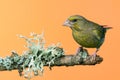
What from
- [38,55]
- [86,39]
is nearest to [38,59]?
[38,55]

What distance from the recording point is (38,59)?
938mm

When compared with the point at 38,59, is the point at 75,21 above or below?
above

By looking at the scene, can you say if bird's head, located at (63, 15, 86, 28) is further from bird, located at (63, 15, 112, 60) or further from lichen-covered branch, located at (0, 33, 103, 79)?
lichen-covered branch, located at (0, 33, 103, 79)

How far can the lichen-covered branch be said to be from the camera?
3.01 feet

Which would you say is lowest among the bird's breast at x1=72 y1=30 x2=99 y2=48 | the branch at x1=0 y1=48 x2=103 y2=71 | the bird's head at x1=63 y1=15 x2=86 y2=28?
the branch at x1=0 y1=48 x2=103 y2=71

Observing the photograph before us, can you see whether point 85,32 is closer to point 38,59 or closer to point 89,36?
point 89,36

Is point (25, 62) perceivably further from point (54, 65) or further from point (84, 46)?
point (84, 46)

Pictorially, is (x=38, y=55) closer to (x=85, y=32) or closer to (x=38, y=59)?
(x=38, y=59)

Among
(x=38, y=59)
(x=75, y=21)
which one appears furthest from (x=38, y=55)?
(x=75, y=21)

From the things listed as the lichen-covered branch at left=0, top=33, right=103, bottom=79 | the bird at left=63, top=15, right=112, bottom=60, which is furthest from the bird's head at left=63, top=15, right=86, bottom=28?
the lichen-covered branch at left=0, top=33, right=103, bottom=79

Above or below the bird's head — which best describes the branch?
below

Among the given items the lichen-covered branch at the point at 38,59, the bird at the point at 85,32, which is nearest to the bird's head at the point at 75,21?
the bird at the point at 85,32

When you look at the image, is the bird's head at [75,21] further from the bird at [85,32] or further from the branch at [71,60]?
the branch at [71,60]

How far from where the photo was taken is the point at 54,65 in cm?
92
